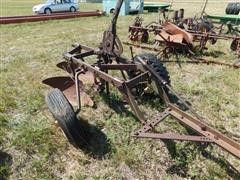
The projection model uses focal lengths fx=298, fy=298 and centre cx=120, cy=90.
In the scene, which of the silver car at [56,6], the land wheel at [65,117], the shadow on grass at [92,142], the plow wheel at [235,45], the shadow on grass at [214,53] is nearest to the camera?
the land wheel at [65,117]

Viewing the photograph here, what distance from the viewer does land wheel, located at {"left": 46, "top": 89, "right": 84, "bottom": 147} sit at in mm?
3412

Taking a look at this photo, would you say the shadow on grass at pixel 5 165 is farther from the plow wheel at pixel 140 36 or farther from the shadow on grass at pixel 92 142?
the plow wheel at pixel 140 36

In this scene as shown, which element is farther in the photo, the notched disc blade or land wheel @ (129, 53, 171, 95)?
the notched disc blade

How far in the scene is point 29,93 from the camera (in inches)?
211

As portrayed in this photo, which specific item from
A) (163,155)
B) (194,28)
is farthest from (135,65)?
(194,28)

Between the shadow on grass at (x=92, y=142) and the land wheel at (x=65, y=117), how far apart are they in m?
0.04

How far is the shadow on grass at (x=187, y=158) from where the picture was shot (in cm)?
325

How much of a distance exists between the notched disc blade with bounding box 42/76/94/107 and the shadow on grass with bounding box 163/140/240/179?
155cm

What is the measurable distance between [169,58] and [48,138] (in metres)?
4.23

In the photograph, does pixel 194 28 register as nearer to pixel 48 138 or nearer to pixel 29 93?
pixel 29 93

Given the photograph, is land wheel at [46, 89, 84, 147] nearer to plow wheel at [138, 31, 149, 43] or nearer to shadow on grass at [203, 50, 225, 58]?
shadow on grass at [203, 50, 225, 58]

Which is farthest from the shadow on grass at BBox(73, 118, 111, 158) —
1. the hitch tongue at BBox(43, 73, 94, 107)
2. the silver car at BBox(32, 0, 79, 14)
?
the silver car at BBox(32, 0, 79, 14)

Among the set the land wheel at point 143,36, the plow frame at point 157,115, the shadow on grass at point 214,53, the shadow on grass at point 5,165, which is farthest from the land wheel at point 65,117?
the land wheel at point 143,36

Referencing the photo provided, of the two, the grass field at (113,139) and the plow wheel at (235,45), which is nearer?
the grass field at (113,139)
